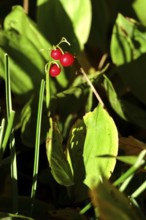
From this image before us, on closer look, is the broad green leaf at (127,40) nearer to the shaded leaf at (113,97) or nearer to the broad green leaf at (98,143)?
the shaded leaf at (113,97)

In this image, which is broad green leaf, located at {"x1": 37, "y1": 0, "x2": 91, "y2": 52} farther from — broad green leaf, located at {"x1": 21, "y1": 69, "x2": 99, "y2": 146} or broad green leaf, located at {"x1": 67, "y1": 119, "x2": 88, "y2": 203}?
broad green leaf, located at {"x1": 67, "y1": 119, "x2": 88, "y2": 203}

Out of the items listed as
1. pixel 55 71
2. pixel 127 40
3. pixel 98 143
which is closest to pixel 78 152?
pixel 98 143

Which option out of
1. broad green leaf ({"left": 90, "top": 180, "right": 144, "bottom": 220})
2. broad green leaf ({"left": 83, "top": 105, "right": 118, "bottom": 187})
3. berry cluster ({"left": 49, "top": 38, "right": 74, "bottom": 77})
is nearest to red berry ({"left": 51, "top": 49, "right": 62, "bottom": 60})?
berry cluster ({"left": 49, "top": 38, "right": 74, "bottom": 77})

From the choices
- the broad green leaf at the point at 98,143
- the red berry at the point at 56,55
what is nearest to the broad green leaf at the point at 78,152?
the broad green leaf at the point at 98,143

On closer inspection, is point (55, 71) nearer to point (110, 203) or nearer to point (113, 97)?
point (113, 97)

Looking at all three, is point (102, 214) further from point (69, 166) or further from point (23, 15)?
point (23, 15)
